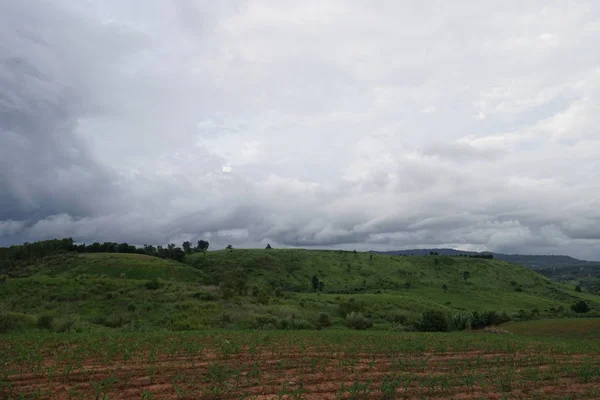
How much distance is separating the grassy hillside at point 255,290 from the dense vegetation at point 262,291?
0.21 meters

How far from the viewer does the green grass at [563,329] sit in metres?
38.9

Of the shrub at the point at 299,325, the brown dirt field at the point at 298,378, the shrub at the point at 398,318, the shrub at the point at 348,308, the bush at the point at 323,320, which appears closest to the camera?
the brown dirt field at the point at 298,378

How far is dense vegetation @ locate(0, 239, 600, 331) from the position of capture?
133 feet

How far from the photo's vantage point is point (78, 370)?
53.9 feet

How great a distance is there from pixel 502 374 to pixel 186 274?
75.5m

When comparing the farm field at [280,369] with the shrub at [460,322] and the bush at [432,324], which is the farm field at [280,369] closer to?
the bush at [432,324]

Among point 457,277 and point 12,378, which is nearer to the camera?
point 12,378

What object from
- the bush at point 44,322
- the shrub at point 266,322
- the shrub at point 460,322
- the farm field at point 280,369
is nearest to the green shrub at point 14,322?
the bush at point 44,322

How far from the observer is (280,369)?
1731 cm

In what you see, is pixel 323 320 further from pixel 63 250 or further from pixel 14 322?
pixel 63 250

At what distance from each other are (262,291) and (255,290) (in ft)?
3.59

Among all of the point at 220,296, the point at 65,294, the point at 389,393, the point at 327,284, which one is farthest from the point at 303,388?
the point at 327,284

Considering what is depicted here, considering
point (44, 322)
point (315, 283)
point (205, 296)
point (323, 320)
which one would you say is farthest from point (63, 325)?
point (315, 283)

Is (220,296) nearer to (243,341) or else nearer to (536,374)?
(243,341)
